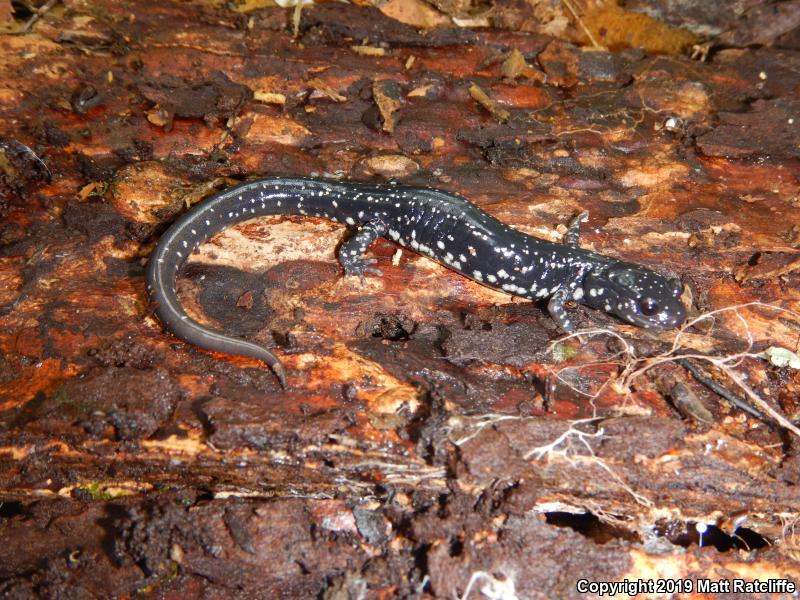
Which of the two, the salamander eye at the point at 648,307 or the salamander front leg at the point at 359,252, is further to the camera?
the salamander front leg at the point at 359,252

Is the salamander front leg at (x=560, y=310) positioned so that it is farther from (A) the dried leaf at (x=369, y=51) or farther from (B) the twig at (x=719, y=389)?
(A) the dried leaf at (x=369, y=51)

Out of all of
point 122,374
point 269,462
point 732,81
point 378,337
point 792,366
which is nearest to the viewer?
point 269,462

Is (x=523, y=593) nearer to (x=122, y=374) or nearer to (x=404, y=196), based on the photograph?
(x=122, y=374)

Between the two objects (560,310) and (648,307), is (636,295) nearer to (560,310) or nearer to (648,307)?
(648,307)

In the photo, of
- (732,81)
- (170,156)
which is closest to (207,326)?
(170,156)

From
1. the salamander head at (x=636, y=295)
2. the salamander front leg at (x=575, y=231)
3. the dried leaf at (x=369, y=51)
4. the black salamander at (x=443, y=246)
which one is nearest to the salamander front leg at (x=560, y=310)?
the black salamander at (x=443, y=246)

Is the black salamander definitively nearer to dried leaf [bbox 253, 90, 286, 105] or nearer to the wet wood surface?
the wet wood surface
